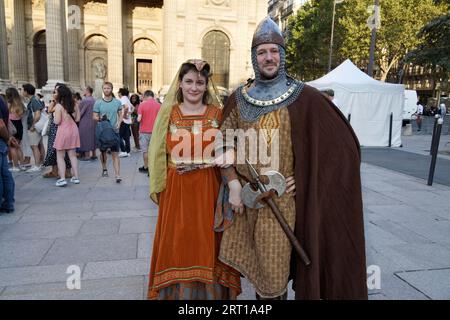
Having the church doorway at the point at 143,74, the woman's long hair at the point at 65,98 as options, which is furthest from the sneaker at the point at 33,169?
the church doorway at the point at 143,74

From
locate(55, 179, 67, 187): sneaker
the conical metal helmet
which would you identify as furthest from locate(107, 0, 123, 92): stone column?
the conical metal helmet

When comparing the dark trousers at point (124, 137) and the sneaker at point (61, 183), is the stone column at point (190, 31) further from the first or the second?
the sneaker at point (61, 183)

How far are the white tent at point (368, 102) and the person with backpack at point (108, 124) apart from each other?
26.1 feet

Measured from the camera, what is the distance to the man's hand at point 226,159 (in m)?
2.12

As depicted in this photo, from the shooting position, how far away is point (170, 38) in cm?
2467

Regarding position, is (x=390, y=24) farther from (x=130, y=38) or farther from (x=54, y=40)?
Answer: (x=54, y=40)

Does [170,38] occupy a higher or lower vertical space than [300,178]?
higher

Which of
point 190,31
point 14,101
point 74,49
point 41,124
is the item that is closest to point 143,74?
point 74,49

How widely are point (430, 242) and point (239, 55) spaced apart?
23915mm

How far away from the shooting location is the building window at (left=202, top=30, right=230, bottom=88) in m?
26.0

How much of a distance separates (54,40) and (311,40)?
86.4 feet

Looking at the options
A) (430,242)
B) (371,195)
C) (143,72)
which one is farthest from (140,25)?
(430,242)

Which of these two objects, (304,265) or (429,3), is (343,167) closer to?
(304,265)

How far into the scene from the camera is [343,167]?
2078mm
